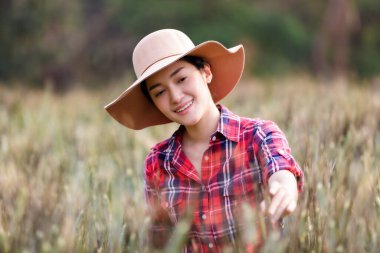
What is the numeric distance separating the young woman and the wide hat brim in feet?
0.04

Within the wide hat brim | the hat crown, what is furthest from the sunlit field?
the hat crown

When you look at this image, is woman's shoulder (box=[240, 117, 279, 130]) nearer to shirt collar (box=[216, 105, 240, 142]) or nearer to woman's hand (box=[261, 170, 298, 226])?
shirt collar (box=[216, 105, 240, 142])

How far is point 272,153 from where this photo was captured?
143 centimetres

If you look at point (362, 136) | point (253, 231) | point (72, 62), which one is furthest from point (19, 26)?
point (253, 231)

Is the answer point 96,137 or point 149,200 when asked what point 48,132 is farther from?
point 149,200

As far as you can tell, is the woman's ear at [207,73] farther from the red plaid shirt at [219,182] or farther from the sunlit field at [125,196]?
the sunlit field at [125,196]

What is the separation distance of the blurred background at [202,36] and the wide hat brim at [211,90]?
6774 mm

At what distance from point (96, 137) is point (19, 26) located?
5132 millimetres

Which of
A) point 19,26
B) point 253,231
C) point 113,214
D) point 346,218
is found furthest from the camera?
point 19,26

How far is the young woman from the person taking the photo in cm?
150

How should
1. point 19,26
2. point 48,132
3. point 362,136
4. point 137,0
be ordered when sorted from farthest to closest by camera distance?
point 137,0 → point 19,26 → point 48,132 → point 362,136

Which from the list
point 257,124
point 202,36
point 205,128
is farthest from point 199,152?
point 202,36

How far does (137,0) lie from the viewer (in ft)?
36.3

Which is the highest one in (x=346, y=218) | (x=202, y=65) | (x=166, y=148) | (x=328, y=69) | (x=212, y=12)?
(x=212, y=12)
